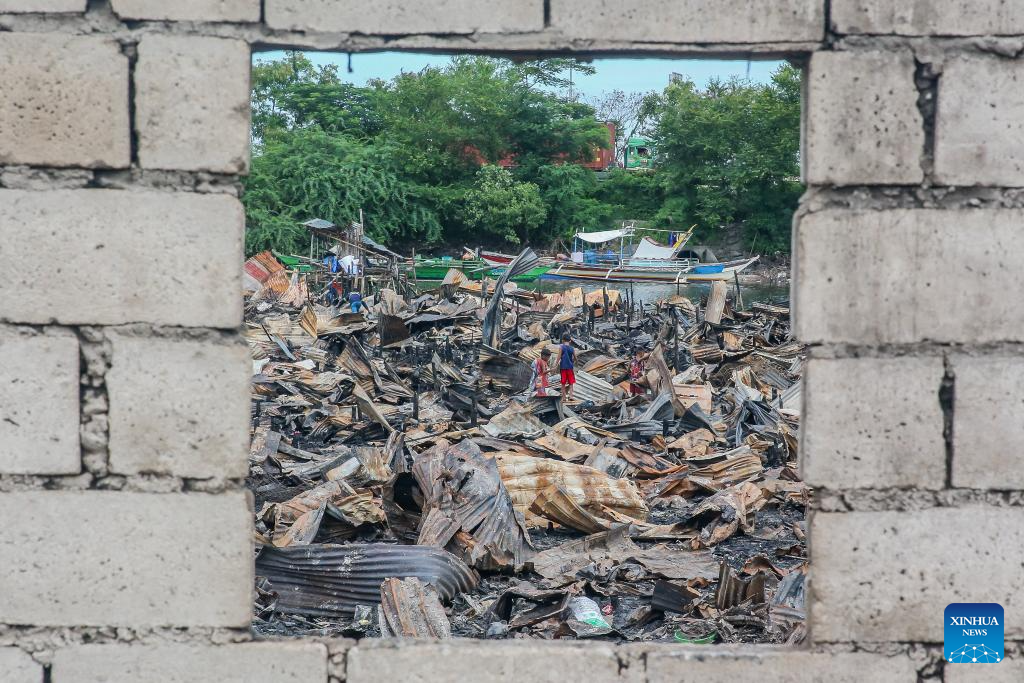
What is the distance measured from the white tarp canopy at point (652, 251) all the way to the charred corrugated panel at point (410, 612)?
38957mm

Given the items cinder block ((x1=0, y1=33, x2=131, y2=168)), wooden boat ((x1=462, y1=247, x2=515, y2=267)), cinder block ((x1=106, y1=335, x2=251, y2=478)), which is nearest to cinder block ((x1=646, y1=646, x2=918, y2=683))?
cinder block ((x1=106, y1=335, x2=251, y2=478))

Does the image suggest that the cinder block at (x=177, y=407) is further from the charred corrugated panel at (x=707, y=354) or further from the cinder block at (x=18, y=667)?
the charred corrugated panel at (x=707, y=354)

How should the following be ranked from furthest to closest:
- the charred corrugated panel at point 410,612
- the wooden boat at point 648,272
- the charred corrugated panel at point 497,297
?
1. the wooden boat at point 648,272
2. the charred corrugated panel at point 497,297
3. the charred corrugated panel at point 410,612

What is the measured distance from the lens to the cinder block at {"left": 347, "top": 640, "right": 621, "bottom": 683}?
3143 mm

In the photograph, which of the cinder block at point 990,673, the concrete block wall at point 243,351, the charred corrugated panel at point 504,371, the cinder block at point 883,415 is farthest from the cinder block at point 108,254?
the charred corrugated panel at point 504,371

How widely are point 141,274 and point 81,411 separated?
1.55ft

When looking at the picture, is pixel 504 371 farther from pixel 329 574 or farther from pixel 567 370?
pixel 329 574

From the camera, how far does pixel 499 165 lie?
5319cm

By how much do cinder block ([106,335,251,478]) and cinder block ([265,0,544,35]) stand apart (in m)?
1.05

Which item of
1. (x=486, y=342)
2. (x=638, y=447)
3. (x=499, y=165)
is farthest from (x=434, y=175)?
(x=638, y=447)

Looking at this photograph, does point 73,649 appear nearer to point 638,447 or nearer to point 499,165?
point 638,447

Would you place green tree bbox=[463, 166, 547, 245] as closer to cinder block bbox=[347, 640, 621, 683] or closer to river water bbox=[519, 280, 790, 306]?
river water bbox=[519, 280, 790, 306]

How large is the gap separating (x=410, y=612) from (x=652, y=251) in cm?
3984

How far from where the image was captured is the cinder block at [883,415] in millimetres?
3105
